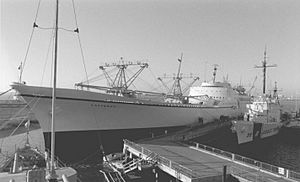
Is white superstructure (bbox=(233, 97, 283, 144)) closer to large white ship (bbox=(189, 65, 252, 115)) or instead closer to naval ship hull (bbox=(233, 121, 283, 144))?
naval ship hull (bbox=(233, 121, 283, 144))

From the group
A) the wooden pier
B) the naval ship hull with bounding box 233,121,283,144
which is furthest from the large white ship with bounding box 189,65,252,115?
the wooden pier

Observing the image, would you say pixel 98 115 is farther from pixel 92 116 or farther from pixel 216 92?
pixel 216 92

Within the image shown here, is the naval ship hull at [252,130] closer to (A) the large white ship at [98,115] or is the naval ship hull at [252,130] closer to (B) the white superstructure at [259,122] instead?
(B) the white superstructure at [259,122]

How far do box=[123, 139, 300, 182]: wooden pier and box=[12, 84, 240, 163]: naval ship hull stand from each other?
4426mm

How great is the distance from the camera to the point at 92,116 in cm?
2388

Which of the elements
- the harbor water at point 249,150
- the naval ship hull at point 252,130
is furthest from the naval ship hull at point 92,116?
the naval ship hull at point 252,130

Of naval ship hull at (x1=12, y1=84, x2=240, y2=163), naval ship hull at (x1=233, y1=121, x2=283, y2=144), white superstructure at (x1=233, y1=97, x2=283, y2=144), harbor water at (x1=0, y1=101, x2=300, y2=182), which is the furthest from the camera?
white superstructure at (x1=233, y1=97, x2=283, y2=144)

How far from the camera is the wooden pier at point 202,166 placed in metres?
13.2

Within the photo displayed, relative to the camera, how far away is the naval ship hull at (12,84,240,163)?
21.7m

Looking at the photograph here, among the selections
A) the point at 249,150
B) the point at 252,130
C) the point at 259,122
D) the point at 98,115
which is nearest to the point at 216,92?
the point at 259,122

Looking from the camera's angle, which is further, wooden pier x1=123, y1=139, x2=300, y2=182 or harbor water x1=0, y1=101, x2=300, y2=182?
harbor water x1=0, y1=101, x2=300, y2=182

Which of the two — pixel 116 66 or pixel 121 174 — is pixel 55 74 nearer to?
pixel 121 174

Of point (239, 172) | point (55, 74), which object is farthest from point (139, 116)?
point (55, 74)

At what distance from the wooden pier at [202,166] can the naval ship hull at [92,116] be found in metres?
4.43
